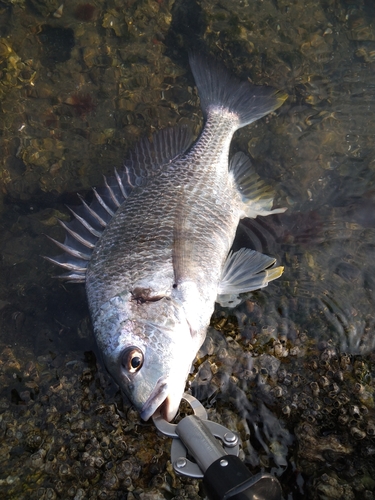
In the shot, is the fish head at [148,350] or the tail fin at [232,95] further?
the tail fin at [232,95]

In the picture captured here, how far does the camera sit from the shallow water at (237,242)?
241 cm

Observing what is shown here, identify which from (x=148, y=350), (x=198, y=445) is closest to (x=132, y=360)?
(x=148, y=350)

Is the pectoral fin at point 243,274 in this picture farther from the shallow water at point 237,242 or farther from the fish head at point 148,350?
the fish head at point 148,350

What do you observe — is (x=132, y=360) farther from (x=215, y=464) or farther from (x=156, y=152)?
(x=156, y=152)

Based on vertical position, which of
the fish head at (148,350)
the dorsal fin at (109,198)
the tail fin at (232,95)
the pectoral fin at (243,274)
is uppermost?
the tail fin at (232,95)

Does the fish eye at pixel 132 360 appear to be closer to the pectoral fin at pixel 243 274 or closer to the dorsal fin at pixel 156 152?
the pectoral fin at pixel 243 274

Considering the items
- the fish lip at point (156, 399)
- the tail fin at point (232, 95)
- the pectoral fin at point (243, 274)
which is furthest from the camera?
the tail fin at point (232, 95)

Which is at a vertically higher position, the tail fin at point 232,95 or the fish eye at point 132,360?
the tail fin at point 232,95

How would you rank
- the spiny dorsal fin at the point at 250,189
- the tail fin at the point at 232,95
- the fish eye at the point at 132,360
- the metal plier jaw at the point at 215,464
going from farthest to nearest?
the tail fin at the point at 232,95 < the spiny dorsal fin at the point at 250,189 < the fish eye at the point at 132,360 < the metal plier jaw at the point at 215,464

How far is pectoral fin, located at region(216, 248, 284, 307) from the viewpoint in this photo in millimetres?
3221

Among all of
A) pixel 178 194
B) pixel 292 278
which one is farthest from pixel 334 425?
pixel 178 194

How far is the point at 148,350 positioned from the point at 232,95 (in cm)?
297

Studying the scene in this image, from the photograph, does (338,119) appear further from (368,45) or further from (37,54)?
(37,54)

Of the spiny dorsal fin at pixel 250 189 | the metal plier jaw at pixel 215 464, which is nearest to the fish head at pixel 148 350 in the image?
the metal plier jaw at pixel 215 464
